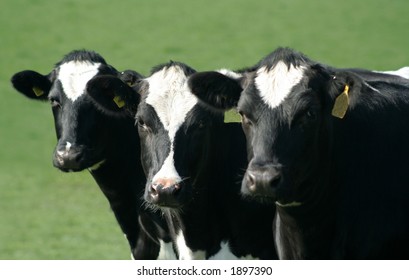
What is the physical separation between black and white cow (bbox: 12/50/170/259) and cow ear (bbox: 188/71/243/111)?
54.4 inches

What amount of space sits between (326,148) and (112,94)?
2.15 metres

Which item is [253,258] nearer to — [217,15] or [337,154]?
Answer: [337,154]

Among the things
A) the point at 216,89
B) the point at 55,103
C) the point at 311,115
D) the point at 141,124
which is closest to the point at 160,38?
the point at 55,103

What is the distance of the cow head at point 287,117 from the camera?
23.9 ft

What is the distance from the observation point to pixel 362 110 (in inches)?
318

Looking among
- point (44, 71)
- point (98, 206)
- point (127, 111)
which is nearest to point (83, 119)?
point (127, 111)

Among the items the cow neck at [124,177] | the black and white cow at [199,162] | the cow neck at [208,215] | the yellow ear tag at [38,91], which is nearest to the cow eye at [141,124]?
the black and white cow at [199,162]

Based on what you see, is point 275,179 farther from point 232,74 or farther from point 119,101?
point 119,101

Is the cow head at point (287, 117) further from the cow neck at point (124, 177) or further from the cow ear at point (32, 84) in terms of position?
the cow ear at point (32, 84)

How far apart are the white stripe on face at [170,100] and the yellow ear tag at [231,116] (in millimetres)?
265

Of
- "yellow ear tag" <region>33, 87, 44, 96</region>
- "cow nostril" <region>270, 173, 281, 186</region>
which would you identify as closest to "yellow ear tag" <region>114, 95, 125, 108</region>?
"yellow ear tag" <region>33, 87, 44, 96</region>

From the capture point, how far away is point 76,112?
30.7 ft

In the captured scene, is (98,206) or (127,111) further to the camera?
(98,206)

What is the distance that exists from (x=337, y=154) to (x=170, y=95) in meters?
1.50
